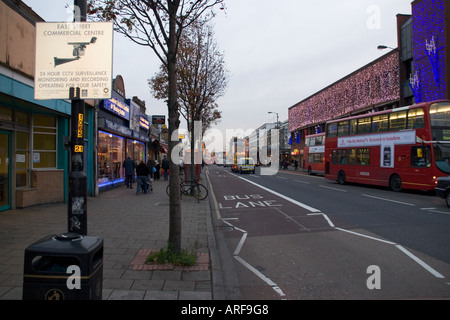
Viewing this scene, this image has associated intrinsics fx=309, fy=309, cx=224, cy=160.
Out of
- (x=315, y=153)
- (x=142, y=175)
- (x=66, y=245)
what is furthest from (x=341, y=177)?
(x=66, y=245)

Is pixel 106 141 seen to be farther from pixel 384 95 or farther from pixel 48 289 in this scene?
pixel 384 95

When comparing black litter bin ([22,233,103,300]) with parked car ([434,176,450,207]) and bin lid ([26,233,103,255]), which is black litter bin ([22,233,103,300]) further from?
parked car ([434,176,450,207])

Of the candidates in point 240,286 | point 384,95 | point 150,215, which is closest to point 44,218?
point 150,215

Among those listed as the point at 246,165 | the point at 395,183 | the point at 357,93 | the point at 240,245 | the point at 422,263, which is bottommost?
the point at 240,245

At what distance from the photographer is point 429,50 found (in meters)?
23.2

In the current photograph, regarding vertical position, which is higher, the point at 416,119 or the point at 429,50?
the point at 429,50

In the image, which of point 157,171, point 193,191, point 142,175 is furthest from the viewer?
point 157,171

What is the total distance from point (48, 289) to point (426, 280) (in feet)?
15.3

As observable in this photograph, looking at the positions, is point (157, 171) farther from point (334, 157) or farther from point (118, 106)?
point (334, 157)

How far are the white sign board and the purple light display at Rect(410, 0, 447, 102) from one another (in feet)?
81.2

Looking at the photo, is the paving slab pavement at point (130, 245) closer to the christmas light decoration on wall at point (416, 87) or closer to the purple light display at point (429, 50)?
the purple light display at point (429, 50)

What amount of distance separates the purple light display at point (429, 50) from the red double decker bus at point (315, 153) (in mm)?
9755

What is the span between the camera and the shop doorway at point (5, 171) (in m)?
9.19

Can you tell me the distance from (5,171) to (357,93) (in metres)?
35.6
